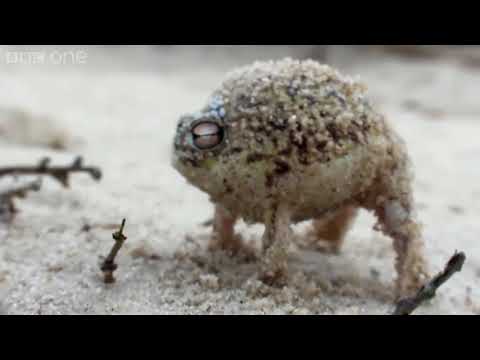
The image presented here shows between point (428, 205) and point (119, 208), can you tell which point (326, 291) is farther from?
point (428, 205)

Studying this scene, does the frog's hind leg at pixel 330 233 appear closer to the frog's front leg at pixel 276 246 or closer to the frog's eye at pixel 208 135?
the frog's front leg at pixel 276 246

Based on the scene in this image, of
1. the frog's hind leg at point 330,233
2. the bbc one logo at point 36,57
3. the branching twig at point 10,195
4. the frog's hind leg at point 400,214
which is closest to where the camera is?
the frog's hind leg at point 400,214

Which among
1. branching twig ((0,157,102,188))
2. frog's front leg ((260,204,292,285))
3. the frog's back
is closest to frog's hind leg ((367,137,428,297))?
the frog's back

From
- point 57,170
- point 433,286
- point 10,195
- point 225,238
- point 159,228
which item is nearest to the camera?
point 433,286

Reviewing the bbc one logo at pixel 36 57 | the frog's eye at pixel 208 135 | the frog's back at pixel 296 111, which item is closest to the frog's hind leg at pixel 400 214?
the frog's back at pixel 296 111

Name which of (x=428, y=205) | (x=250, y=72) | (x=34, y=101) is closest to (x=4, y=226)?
(x=250, y=72)

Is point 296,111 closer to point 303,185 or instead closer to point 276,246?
point 303,185

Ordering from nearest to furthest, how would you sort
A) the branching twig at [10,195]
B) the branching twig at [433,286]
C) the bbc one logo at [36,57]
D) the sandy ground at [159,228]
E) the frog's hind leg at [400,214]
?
the branching twig at [433,286] < the sandy ground at [159,228] < the frog's hind leg at [400,214] < the branching twig at [10,195] < the bbc one logo at [36,57]

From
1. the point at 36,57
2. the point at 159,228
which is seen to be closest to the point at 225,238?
the point at 159,228
